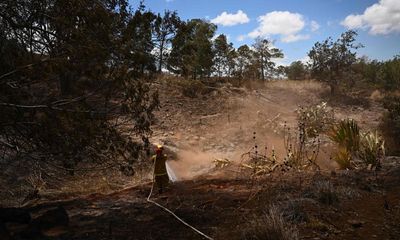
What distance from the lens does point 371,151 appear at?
1066 cm

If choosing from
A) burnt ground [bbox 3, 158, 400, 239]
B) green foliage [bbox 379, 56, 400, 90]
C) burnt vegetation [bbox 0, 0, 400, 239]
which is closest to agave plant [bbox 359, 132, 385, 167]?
burnt vegetation [bbox 0, 0, 400, 239]

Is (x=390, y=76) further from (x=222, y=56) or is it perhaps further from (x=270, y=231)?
(x=270, y=231)

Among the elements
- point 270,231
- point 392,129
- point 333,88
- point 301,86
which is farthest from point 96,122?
point 301,86

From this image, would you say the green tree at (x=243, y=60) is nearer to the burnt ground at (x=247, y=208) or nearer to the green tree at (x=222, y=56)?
the green tree at (x=222, y=56)

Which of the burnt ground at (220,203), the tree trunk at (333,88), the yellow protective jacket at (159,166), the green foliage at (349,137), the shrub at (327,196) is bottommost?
the burnt ground at (220,203)

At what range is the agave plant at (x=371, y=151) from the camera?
34.6 feet

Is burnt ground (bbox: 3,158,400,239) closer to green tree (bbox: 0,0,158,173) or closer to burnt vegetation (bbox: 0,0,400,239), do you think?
burnt vegetation (bbox: 0,0,400,239)

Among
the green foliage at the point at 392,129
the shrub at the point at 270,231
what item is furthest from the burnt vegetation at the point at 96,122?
the green foliage at the point at 392,129

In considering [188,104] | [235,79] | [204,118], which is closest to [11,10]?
[204,118]

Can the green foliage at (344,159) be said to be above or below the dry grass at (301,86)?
below

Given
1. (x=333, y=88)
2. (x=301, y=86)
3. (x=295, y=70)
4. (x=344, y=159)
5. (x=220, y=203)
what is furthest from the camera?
(x=295, y=70)

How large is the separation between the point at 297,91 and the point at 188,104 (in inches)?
311

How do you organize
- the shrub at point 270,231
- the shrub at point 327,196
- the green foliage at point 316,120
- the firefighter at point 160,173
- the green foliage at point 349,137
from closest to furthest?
the shrub at point 270,231 → the shrub at point 327,196 → the firefighter at point 160,173 → the green foliage at point 349,137 → the green foliage at point 316,120

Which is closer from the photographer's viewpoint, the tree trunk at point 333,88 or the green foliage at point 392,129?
the green foliage at point 392,129
